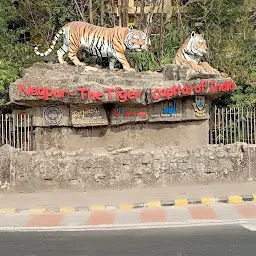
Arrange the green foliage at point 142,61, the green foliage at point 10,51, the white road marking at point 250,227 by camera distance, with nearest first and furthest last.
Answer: the white road marking at point 250,227 < the green foliage at point 10,51 < the green foliage at point 142,61

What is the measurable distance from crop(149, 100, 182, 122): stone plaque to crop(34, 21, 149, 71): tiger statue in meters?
1.79

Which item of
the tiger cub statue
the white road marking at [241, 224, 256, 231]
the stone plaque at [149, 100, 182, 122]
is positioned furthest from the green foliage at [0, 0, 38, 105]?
the white road marking at [241, 224, 256, 231]

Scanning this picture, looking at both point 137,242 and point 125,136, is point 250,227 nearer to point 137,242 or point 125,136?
point 137,242

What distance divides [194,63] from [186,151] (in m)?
Answer: 3.34

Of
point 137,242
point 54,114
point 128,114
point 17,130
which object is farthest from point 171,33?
point 137,242

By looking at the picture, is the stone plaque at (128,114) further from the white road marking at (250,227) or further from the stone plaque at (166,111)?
the white road marking at (250,227)

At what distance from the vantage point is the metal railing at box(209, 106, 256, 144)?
14.5m

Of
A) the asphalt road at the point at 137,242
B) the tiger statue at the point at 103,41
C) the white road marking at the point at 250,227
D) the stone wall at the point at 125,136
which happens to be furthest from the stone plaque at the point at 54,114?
the white road marking at the point at 250,227

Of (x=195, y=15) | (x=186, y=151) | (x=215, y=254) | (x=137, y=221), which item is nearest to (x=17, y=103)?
(x=186, y=151)

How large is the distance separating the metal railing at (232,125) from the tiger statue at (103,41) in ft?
10.5

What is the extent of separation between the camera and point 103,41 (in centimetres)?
1549

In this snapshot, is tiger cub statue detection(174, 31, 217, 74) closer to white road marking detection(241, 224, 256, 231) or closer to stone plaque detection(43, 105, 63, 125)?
stone plaque detection(43, 105, 63, 125)

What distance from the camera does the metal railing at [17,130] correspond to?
1369 cm

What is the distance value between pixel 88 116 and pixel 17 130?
2093 mm
